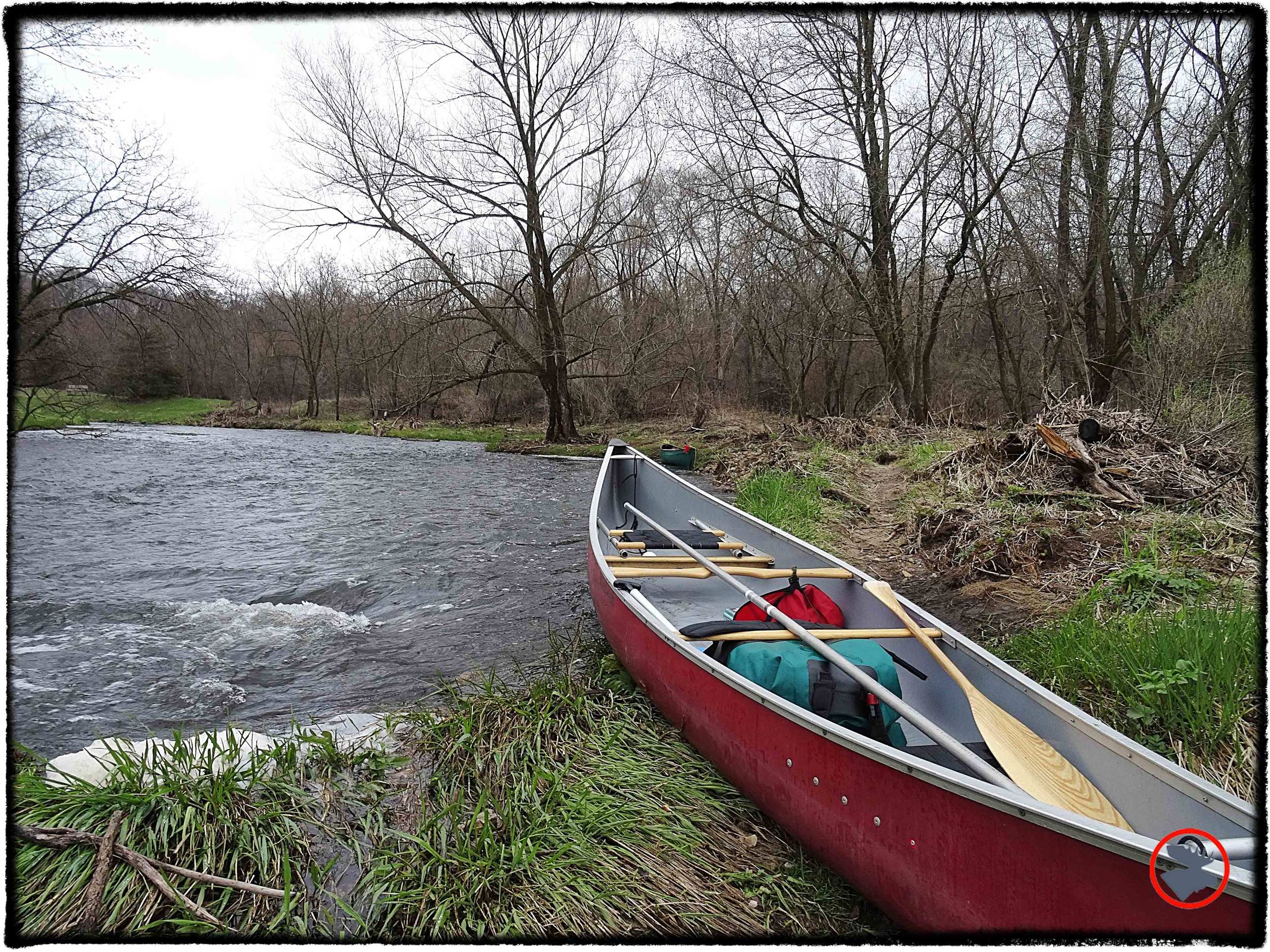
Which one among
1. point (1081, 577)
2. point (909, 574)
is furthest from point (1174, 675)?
point (909, 574)

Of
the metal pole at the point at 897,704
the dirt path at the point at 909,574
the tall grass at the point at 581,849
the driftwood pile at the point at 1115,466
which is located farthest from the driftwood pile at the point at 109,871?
the driftwood pile at the point at 1115,466

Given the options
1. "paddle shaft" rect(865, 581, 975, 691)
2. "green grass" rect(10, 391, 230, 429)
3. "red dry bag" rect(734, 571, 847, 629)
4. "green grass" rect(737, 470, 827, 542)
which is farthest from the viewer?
"green grass" rect(737, 470, 827, 542)

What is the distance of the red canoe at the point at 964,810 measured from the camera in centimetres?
153

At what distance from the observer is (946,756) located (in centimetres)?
258

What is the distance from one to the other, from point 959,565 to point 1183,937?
3.89 meters

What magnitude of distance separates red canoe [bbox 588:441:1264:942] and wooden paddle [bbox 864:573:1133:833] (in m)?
0.07

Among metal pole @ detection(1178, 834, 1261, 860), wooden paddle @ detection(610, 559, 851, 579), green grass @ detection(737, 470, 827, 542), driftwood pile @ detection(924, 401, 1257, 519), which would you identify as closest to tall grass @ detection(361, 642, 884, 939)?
wooden paddle @ detection(610, 559, 851, 579)

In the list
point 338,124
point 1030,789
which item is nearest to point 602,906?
point 1030,789

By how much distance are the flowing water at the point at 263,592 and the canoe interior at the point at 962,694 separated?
1.18m

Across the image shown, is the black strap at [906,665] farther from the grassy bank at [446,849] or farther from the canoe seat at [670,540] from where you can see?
the canoe seat at [670,540]

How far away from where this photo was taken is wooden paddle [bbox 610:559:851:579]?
3920mm

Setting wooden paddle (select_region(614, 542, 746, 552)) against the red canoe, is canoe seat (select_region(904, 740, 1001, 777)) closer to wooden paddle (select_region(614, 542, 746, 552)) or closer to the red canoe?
the red canoe

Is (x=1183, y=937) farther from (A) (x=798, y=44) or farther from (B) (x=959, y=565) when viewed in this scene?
(A) (x=798, y=44)

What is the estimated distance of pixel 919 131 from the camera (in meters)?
12.4
